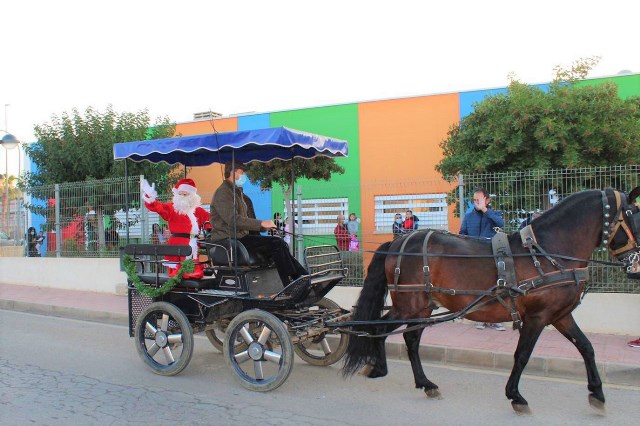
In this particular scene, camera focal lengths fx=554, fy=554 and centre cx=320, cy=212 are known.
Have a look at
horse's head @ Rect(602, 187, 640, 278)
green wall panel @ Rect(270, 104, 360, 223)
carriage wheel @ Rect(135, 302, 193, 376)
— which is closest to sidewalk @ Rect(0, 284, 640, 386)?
horse's head @ Rect(602, 187, 640, 278)

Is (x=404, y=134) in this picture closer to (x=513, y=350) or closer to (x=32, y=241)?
(x=32, y=241)

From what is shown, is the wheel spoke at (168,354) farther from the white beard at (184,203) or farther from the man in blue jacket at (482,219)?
the man in blue jacket at (482,219)

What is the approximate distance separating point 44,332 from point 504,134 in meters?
7.98

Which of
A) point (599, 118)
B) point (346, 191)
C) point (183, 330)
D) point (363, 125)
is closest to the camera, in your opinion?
point (183, 330)

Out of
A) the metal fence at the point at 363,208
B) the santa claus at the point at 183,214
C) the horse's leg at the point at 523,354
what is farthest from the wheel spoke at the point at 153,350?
the horse's leg at the point at 523,354

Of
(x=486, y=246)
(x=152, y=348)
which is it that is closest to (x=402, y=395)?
(x=486, y=246)

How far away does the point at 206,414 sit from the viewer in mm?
4754

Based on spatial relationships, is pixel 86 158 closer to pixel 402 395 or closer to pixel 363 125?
pixel 363 125

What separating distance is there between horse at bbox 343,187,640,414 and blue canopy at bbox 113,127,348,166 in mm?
1602

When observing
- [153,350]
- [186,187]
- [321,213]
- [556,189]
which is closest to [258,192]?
[321,213]

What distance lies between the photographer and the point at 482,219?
733 cm

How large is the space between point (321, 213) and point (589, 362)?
5.90m

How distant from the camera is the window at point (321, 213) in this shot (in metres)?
9.81

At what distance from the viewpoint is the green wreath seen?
19.9ft
